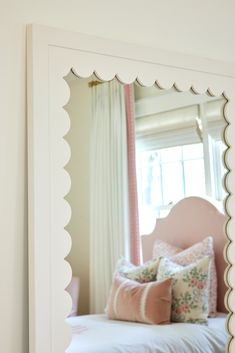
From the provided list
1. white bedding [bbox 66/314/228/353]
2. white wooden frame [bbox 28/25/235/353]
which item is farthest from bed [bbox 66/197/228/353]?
white wooden frame [bbox 28/25/235/353]

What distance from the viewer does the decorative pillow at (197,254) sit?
155 cm

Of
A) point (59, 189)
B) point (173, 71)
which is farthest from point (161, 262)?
point (173, 71)

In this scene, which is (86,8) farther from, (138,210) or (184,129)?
(138,210)

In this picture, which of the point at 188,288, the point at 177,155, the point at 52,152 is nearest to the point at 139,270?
the point at 188,288

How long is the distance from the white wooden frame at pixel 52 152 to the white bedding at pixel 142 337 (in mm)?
124

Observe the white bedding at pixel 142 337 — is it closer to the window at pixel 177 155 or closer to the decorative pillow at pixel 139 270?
the decorative pillow at pixel 139 270

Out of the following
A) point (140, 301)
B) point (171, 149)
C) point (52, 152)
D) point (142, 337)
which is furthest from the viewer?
point (171, 149)

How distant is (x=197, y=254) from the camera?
5.32 feet

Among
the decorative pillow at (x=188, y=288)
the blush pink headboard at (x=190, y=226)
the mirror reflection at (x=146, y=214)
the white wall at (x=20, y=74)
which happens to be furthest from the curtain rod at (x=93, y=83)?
the decorative pillow at (x=188, y=288)

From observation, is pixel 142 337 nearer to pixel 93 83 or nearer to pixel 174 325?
pixel 174 325

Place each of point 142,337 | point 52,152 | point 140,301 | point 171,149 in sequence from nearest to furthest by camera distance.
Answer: point 52,152 < point 142,337 < point 140,301 < point 171,149

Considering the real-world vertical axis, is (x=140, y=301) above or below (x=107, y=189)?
below

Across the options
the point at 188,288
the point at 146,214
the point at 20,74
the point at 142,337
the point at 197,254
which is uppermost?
the point at 20,74

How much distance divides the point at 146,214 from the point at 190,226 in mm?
180
